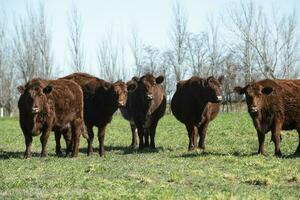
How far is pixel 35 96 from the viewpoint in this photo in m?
13.7

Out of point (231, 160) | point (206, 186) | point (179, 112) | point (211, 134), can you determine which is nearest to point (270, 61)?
point (211, 134)

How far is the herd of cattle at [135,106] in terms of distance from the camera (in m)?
13.8

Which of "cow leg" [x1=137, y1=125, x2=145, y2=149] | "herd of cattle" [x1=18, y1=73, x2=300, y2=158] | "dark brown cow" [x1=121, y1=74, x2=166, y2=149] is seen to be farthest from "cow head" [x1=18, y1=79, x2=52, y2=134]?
"cow leg" [x1=137, y1=125, x2=145, y2=149]

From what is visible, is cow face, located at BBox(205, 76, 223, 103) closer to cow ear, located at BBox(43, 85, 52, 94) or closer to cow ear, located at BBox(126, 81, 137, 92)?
cow ear, located at BBox(126, 81, 137, 92)

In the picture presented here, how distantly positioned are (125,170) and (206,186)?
9.02ft

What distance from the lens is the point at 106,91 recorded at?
1552cm

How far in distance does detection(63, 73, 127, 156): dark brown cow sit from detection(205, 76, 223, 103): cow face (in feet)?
8.64

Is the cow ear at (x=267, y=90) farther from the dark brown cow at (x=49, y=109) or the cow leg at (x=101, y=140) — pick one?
the dark brown cow at (x=49, y=109)

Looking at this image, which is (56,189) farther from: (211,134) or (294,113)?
(211,134)

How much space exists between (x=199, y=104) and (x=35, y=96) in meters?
5.33

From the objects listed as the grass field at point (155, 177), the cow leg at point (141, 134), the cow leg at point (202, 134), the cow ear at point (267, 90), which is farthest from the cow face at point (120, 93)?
the cow ear at point (267, 90)

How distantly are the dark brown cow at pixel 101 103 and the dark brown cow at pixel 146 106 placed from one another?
1332 millimetres

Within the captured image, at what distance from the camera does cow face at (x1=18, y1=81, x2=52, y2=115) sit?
13.6m

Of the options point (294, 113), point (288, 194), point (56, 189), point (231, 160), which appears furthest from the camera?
point (294, 113)
